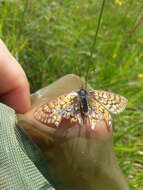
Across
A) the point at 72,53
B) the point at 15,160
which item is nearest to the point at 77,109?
the point at 15,160

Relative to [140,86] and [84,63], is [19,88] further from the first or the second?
[140,86]

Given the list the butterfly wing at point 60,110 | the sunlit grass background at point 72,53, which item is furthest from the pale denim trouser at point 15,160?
the sunlit grass background at point 72,53

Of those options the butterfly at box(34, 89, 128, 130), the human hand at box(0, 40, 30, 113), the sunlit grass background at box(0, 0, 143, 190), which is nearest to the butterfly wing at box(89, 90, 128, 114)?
the butterfly at box(34, 89, 128, 130)

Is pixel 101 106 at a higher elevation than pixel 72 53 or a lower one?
lower

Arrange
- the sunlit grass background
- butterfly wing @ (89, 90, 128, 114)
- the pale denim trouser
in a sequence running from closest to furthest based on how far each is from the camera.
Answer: the pale denim trouser < butterfly wing @ (89, 90, 128, 114) < the sunlit grass background

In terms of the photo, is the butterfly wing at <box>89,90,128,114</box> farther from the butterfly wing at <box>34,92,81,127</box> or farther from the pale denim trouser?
the pale denim trouser

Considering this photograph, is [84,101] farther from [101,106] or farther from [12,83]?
[12,83]

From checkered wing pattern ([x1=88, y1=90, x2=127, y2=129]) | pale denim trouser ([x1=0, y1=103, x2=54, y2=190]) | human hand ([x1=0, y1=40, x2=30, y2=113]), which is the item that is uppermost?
human hand ([x1=0, y1=40, x2=30, y2=113])

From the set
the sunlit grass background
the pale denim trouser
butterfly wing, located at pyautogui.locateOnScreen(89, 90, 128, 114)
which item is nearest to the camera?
the pale denim trouser
